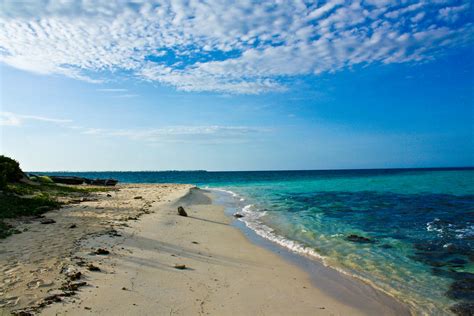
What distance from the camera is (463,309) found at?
7.78m

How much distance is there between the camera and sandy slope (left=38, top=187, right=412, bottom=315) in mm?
6719

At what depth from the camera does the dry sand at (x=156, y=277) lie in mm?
6711

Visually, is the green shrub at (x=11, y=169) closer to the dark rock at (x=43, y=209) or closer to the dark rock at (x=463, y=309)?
the dark rock at (x=43, y=209)

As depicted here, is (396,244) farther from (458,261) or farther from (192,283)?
(192,283)

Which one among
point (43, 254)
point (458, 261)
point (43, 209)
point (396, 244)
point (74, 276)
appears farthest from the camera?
point (43, 209)

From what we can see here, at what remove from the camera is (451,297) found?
28.0 ft

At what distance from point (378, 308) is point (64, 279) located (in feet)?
25.1

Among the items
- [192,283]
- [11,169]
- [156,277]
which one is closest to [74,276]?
[156,277]

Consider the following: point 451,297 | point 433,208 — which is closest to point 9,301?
point 451,297

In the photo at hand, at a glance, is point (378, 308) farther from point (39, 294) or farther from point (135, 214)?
point (135, 214)

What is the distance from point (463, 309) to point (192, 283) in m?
6.78

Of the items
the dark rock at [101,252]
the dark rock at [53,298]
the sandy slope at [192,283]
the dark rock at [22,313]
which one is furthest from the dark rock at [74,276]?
the dark rock at [101,252]

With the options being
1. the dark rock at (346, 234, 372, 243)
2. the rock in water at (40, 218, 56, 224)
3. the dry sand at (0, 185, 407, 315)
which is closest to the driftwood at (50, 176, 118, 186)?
the rock in water at (40, 218, 56, 224)

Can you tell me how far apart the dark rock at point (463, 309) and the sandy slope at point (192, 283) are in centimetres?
138
